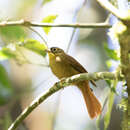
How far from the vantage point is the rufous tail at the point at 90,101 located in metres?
3.27

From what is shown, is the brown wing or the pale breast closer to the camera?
the brown wing

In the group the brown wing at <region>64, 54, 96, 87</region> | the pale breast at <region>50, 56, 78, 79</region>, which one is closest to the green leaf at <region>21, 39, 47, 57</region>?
the brown wing at <region>64, 54, 96, 87</region>

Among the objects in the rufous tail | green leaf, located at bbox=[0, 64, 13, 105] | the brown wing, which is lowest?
the rufous tail

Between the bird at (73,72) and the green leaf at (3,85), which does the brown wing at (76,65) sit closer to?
the bird at (73,72)

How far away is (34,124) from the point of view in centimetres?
557

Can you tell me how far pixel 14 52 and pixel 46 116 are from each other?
3.79m

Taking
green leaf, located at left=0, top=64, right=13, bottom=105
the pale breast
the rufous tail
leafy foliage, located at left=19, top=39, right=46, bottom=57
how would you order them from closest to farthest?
leafy foliage, located at left=19, top=39, right=46, bottom=57 → green leaf, located at left=0, top=64, right=13, bottom=105 → the rufous tail → the pale breast

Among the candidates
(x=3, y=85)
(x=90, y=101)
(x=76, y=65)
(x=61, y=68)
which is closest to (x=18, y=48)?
(x=3, y=85)

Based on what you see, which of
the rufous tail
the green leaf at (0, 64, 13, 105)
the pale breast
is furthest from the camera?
the pale breast

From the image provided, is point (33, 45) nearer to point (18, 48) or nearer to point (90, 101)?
point (18, 48)

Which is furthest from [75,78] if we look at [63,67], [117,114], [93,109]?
[117,114]

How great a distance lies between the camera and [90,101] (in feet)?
11.3

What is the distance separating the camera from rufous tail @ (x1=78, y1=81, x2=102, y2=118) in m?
3.27

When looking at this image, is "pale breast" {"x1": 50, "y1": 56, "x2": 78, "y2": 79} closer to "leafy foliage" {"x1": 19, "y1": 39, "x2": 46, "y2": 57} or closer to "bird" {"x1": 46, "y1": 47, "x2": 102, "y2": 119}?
"bird" {"x1": 46, "y1": 47, "x2": 102, "y2": 119}
